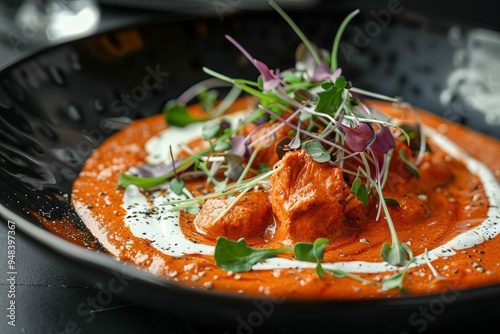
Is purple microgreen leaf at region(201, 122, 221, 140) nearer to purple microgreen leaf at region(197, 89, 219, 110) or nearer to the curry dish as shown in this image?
the curry dish

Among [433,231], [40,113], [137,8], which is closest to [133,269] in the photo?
[433,231]

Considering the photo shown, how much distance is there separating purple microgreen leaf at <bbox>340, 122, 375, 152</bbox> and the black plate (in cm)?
78

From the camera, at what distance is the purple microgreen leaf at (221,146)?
282cm

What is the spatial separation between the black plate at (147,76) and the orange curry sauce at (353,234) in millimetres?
139

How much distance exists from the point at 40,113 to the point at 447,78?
2198 millimetres

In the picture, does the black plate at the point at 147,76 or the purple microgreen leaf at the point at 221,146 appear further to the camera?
the purple microgreen leaf at the point at 221,146

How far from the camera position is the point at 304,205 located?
236 cm

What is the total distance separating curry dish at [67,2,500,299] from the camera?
2189 millimetres

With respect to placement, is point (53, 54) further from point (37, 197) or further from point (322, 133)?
point (322, 133)

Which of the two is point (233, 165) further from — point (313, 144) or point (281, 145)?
point (313, 144)

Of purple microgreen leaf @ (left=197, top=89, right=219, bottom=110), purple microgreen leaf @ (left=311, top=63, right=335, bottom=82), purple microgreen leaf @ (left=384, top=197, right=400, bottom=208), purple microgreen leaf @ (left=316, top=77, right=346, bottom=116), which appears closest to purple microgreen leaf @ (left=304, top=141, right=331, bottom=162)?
purple microgreen leaf @ (left=316, top=77, right=346, bottom=116)

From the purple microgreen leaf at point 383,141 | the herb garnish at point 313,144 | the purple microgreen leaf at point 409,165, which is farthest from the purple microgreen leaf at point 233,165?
the purple microgreen leaf at point 409,165

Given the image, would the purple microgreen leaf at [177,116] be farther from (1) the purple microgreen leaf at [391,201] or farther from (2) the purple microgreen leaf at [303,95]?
(1) the purple microgreen leaf at [391,201]

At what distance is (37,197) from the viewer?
103 inches
